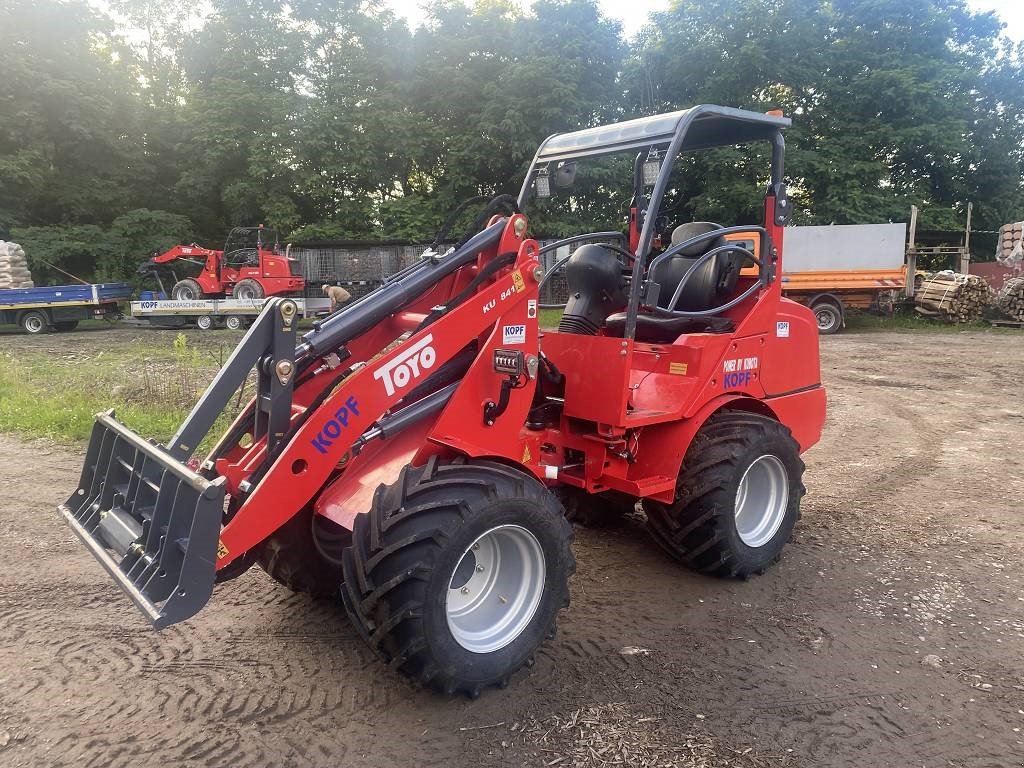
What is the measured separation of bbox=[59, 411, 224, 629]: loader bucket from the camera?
8.37 feet

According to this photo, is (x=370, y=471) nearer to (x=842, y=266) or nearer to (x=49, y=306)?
(x=842, y=266)

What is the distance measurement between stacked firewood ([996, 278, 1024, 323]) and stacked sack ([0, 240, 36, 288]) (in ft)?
83.6

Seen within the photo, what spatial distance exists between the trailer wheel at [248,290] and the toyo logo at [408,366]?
704 inches

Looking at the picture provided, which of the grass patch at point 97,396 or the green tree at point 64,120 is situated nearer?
the grass patch at point 97,396

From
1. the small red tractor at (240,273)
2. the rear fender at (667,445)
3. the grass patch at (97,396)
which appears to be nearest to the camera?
the rear fender at (667,445)

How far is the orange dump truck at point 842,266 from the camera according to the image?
57.5 ft

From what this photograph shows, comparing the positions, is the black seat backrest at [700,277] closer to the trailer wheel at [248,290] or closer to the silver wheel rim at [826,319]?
the silver wheel rim at [826,319]

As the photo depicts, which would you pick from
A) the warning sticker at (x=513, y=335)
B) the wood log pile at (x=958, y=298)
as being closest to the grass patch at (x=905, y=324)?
the wood log pile at (x=958, y=298)

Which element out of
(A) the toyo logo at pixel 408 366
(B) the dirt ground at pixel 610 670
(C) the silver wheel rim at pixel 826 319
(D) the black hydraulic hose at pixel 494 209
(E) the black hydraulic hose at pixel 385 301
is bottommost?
(B) the dirt ground at pixel 610 670

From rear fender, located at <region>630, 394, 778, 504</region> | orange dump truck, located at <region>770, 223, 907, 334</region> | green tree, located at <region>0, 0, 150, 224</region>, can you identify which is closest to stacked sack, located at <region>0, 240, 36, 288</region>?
green tree, located at <region>0, 0, 150, 224</region>

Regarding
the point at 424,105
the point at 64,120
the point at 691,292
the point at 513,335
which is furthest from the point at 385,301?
the point at 64,120

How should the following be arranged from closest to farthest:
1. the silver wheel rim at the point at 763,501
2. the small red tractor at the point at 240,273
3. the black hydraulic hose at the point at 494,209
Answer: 1. the black hydraulic hose at the point at 494,209
2. the silver wheel rim at the point at 763,501
3. the small red tractor at the point at 240,273

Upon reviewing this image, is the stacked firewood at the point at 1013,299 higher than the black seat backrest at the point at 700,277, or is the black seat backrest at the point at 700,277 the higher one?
the black seat backrest at the point at 700,277

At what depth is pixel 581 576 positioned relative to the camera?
427 cm
